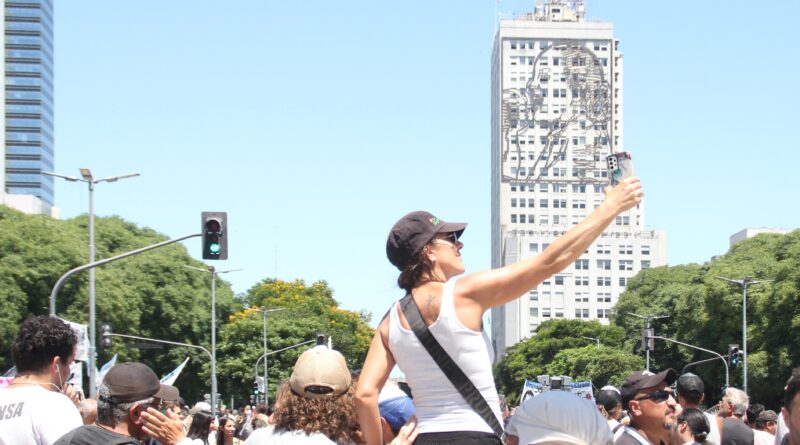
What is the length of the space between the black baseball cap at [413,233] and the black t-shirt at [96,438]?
1244 mm

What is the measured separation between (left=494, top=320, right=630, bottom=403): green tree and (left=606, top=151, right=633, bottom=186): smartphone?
109 m

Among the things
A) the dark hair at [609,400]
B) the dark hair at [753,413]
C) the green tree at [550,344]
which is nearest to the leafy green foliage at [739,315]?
the green tree at [550,344]

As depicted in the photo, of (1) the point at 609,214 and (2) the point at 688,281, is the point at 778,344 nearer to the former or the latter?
(2) the point at 688,281

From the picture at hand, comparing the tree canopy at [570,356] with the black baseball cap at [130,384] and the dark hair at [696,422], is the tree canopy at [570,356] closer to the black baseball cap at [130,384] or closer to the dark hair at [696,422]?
the dark hair at [696,422]

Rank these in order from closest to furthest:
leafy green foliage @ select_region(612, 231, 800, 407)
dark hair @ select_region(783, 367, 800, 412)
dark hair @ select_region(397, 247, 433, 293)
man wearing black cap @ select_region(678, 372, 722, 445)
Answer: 1. dark hair @ select_region(783, 367, 800, 412)
2. dark hair @ select_region(397, 247, 433, 293)
3. man wearing black cap @ select_region(678, 372, 722, 445)
4. leafy green foliage @ select_region(612, 231, 800, 407)

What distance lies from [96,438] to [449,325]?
1.52 meters

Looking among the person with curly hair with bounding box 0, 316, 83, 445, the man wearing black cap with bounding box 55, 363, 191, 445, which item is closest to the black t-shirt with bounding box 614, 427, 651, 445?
the man wearing black cap with bounding box 55, 363, 191, 445

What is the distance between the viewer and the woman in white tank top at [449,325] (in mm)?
4684

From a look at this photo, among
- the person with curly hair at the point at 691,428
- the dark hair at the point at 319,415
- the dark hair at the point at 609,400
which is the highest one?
the dark hair at the point at 319,415

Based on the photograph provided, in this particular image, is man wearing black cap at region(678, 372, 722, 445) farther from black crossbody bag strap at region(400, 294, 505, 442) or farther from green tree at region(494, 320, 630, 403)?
green tree at region(494, 320, 630, 403)

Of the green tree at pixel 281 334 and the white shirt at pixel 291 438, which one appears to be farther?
the green tree at pixel 281 334

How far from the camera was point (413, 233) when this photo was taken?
16.6ft

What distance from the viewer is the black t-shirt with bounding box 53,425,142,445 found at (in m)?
5.15

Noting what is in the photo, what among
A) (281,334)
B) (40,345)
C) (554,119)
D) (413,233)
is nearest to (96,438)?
(40,345)
